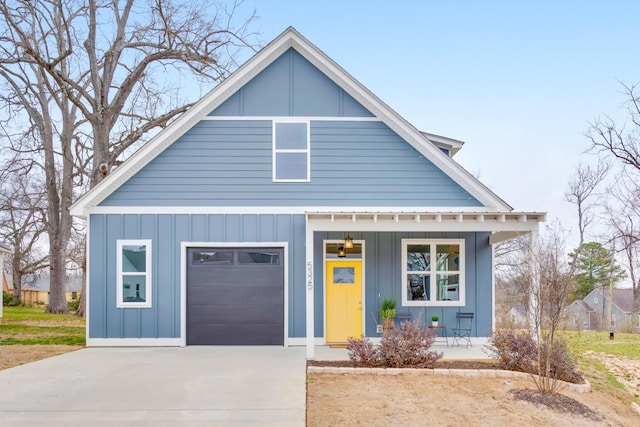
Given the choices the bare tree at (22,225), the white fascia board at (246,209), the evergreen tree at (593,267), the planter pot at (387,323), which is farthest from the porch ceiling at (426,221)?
the evergreen tree at (593,267)

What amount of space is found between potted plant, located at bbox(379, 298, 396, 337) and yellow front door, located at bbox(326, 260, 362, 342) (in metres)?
0.61

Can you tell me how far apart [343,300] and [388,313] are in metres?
1.09

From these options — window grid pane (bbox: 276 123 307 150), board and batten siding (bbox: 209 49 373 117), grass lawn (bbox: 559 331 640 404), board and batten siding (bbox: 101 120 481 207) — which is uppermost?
board and batten siding (bbox: 209 49 373 117)

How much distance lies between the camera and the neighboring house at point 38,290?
4009 centimetres

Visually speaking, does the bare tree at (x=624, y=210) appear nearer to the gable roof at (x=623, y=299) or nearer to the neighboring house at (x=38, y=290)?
the gable roof at (x=623, y=299)

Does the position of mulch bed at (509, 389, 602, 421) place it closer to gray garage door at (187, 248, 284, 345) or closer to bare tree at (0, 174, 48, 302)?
gray garage door at (187, 248, 284, 345)

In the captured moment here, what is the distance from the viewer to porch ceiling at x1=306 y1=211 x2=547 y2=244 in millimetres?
10766

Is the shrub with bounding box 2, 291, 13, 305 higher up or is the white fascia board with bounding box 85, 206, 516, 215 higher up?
the white fascia board with bounding box 85, 206, 516, 215

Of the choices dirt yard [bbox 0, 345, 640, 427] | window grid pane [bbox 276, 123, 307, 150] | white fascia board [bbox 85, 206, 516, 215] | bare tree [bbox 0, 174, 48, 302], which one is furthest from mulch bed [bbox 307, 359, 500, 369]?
bare tree [bbox 0, 174, 48, 302]

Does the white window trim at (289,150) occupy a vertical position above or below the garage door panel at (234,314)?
above

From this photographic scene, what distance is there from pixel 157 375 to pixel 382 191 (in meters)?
6.14

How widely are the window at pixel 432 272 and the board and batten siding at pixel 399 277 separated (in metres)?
0.11

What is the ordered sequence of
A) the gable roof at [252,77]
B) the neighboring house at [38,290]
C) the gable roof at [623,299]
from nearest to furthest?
the gable roof at [252,77] < the gable roof at [623,299] < the neighboring house at [38,290]

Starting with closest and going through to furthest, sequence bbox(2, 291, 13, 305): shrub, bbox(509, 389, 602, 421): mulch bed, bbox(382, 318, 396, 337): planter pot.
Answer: bbox(509, 389, 602, 421): mulch bed → bbox(382, 318, 396, 337): planter pot → bbox(2, 291, 13, 305): shrub
